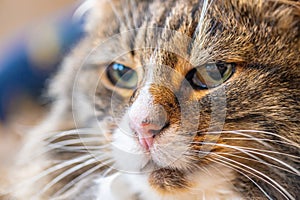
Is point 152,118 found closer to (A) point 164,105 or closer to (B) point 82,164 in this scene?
(A) point 164,105

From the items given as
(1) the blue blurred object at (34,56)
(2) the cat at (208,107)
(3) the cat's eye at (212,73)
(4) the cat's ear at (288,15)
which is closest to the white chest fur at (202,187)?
(2) the cat at (208,107)

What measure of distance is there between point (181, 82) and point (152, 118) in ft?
0.31

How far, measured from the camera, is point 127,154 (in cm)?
77

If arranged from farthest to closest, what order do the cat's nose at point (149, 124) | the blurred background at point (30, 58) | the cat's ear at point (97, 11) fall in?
1. the blurred background at point (30, 58)
2. the cat's ear at point (97, 11)
3. the cat's nose at point (149, 124)

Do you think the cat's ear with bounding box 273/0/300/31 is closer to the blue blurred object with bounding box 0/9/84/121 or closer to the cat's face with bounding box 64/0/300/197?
the cat's face with bounding box 64/0/300/197

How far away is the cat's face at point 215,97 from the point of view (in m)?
0.73

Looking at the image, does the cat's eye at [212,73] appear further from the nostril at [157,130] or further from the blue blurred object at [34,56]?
the blue blurred object at [34,56]

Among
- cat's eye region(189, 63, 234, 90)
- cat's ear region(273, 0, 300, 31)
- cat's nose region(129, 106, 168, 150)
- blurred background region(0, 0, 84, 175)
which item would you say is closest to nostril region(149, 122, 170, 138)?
cat's nose region(129, 106, 168, 150)

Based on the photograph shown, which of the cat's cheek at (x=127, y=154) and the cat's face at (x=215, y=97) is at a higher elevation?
the cat's face at (x=215, y=97)

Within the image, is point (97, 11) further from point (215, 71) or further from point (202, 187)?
point (202, 187)

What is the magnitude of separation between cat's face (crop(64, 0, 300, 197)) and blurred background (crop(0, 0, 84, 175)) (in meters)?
0.35

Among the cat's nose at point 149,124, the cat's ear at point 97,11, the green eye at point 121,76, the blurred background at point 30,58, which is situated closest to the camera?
the cat's nose at point 149,124

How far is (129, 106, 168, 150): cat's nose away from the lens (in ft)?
2.31

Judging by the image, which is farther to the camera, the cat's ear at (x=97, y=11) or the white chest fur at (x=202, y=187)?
the cat's ear at (x=97, y=11)
